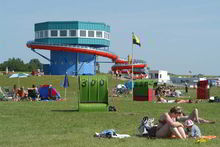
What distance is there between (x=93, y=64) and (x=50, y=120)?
75.4 metres

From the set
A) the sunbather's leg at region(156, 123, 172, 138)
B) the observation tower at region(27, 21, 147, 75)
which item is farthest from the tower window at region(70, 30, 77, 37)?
the sunbather's leg at region(156, 123, 172, 138)

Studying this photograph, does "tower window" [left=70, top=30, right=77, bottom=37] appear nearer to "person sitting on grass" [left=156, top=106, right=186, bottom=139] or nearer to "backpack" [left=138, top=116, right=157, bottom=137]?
"backpack" [left=138, top=116, right=157, bottom=137]

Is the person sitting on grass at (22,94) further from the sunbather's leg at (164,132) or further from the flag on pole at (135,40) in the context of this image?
the sunbather's leg at (164,132)

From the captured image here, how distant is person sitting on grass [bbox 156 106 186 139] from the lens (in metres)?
12.9

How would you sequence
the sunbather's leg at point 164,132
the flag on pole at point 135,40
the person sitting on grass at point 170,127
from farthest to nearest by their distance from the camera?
the flag on pole at point 135,40
the sunbather's leg at point 164,132
the person sitting on grass at point 170,127

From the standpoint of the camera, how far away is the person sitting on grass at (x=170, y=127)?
12.9 meters

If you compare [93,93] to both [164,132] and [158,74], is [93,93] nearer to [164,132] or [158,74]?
[164,132]

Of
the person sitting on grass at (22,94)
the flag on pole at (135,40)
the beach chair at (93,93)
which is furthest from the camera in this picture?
the flag on pole at (135,40)

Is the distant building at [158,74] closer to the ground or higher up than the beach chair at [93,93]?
higher up

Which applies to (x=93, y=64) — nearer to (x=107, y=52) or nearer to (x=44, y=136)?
(x=107, y=52)

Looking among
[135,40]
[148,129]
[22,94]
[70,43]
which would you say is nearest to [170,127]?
[148,129]

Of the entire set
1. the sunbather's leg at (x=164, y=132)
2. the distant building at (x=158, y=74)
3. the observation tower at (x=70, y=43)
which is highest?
the observation tower at (x=70, y=43)

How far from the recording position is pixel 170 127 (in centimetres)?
1298

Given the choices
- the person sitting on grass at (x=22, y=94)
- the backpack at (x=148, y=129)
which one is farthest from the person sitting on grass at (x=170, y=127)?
the person sitting on grass at (x=22, y=94)
